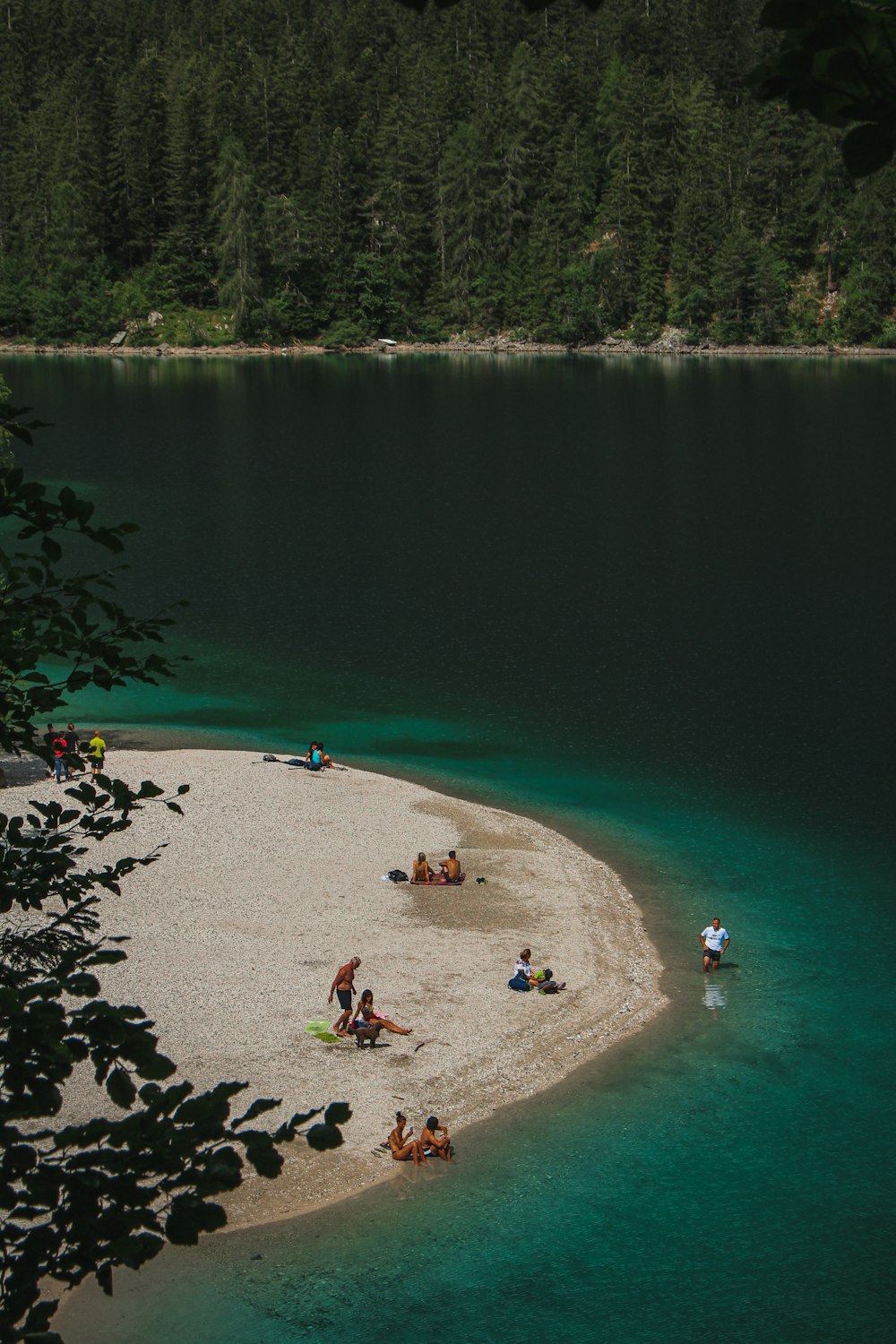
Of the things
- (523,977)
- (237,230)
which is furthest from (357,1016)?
(237,230)

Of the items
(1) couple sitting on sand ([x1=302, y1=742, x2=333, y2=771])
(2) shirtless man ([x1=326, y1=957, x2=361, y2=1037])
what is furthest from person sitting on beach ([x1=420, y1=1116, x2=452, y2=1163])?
(1) couple sitting on sand ([x1=302, y1=742, x2=333, y2=771])

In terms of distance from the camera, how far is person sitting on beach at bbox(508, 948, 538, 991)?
30.5 m

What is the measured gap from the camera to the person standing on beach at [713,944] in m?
32.1

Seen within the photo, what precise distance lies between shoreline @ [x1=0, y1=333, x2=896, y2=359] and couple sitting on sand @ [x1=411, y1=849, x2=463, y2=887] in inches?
5664

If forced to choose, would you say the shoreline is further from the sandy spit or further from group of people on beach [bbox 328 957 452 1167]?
group of people on beach [bbox 328 957 452 1167]

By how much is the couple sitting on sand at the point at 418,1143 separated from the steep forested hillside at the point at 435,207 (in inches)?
6153

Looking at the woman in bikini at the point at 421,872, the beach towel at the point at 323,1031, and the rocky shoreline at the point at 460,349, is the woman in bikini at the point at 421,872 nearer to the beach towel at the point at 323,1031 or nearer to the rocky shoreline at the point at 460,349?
the beach towel at the point at 323,1031

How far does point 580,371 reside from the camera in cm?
15650

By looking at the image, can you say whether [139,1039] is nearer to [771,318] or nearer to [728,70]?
[771,318]

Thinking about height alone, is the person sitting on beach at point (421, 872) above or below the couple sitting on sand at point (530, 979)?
above

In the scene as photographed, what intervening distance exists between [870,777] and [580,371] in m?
117

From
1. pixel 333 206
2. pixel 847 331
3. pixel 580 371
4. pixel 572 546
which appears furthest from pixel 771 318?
pixel 572 546

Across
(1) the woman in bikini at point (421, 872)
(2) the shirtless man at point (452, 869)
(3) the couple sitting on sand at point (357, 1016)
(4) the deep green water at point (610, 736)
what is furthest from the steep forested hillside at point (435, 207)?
(3) the couple sitting on sand at point (357, 1016)

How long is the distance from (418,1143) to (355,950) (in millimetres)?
7240
